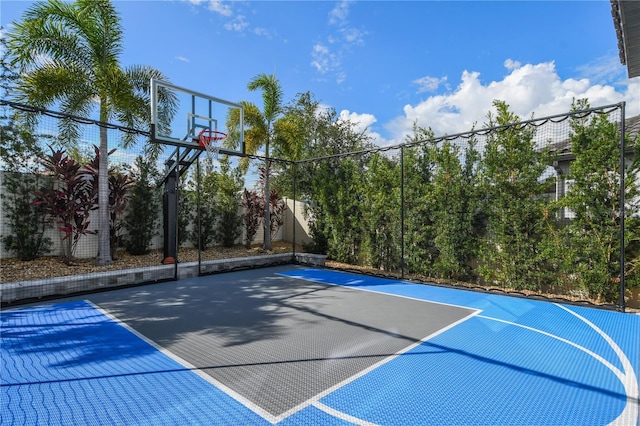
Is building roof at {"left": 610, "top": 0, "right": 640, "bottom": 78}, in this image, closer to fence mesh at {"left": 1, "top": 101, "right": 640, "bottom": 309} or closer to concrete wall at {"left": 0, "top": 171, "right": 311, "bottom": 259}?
fence mesh at {"left": 1, "top": 101, "right": 640, "bottom": 309}

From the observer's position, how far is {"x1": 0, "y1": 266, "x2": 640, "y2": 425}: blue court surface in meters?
1.95

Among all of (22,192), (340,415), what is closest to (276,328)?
(340,415)

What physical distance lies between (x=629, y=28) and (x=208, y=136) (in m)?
6.04

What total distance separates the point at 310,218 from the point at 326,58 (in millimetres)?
4581

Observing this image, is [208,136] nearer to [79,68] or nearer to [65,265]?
[79,68]

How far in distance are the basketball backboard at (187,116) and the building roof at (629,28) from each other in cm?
586

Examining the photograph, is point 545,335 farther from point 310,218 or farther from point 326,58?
point 326,58

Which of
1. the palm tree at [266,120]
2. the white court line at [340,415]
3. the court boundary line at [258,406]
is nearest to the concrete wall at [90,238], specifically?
the palm tree at [266,120]

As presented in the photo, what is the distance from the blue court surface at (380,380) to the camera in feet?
6.40

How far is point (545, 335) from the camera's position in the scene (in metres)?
3.31

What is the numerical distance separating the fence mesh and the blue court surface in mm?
1378

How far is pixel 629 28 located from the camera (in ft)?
7.04

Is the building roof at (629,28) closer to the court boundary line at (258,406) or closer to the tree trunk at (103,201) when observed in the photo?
the court boundary line at (258,406)

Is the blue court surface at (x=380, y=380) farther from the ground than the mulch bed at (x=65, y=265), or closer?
closer
